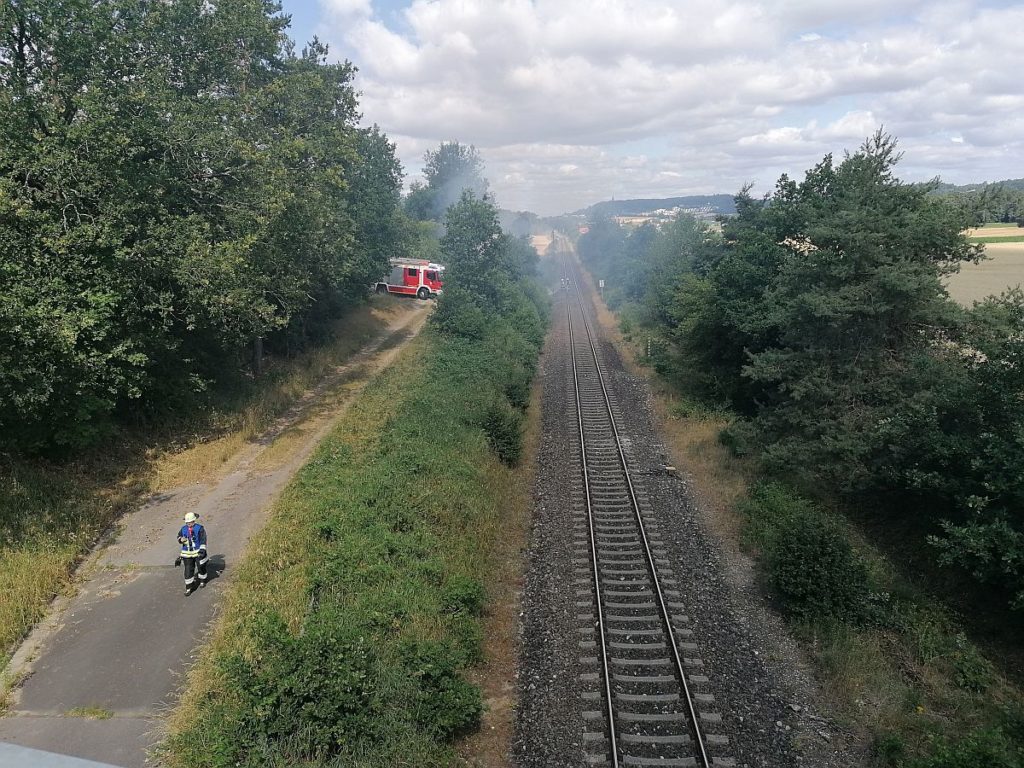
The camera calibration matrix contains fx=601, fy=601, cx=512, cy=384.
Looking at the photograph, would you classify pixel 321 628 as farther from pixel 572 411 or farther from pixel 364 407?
pixel 572 411

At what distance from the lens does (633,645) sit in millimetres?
9938

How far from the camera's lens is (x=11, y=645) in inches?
346

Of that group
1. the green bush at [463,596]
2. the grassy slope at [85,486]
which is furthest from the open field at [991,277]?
the grassy slope at [85,486]

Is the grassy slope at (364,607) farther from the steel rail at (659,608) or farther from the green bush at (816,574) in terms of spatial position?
the green bush at (816,574)

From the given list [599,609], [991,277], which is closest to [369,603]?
[599,609]

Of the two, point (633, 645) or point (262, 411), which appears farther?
point (262, 411)

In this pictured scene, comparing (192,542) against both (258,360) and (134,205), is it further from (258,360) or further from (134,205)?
(258,360)

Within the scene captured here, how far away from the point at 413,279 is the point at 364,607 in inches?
1460

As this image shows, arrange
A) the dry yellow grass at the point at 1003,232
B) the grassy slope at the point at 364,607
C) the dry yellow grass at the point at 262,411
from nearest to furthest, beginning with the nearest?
the grassy slope at the point at 364,607 → the dry yellow grass at the point at 262,411 → the dry yellow grass at the point at 1003,232

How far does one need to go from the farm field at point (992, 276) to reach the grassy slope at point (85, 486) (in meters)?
33.7

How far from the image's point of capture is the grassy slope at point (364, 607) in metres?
7.05

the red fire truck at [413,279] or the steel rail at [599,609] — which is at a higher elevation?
the red fire truck at [413,279]

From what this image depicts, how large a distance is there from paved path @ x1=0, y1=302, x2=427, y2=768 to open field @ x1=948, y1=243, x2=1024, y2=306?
3600cm

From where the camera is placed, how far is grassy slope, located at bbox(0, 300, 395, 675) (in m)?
9.95
